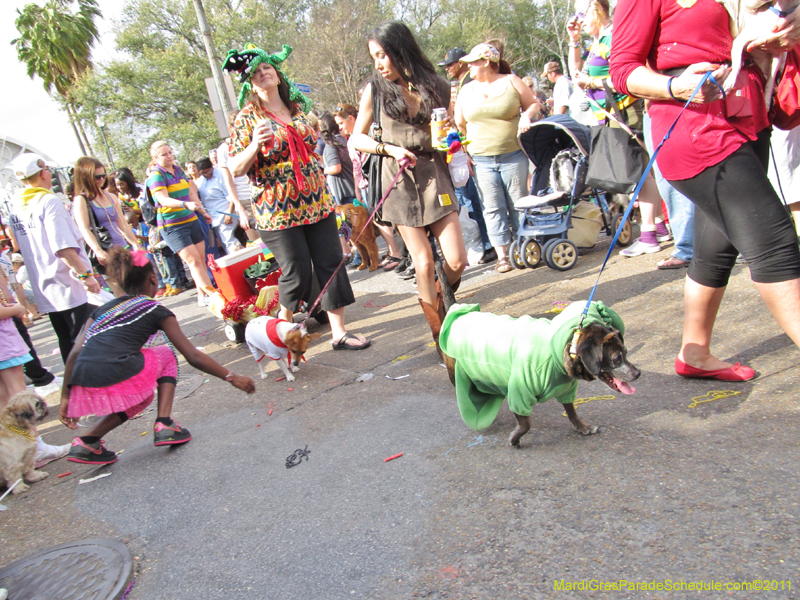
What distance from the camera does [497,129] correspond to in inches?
225

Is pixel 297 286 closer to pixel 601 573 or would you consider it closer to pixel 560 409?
pixel 560 409

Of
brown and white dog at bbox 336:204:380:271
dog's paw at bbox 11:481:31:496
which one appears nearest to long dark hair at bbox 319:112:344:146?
brown and white dog at bbox 336:204:380:271

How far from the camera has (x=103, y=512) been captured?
115 inches

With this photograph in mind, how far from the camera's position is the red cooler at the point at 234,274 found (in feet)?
18.9

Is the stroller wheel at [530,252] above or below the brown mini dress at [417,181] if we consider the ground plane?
below

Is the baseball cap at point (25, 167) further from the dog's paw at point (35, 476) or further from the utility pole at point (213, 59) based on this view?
the utility pole at point (213, 59)

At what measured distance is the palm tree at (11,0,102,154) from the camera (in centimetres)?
3130

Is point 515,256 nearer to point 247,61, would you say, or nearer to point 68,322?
point 247,61

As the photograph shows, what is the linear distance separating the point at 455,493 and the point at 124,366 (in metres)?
2.23

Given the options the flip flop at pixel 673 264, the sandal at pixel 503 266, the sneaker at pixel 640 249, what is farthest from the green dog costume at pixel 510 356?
the sandal at pixel 503 266

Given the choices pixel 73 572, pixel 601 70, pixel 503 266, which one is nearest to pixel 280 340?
pixel 73 572

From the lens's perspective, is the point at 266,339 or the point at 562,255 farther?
the point at 562,255

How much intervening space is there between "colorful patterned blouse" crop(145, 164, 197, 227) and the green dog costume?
18.7 feet

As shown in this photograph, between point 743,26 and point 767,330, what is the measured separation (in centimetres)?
173
